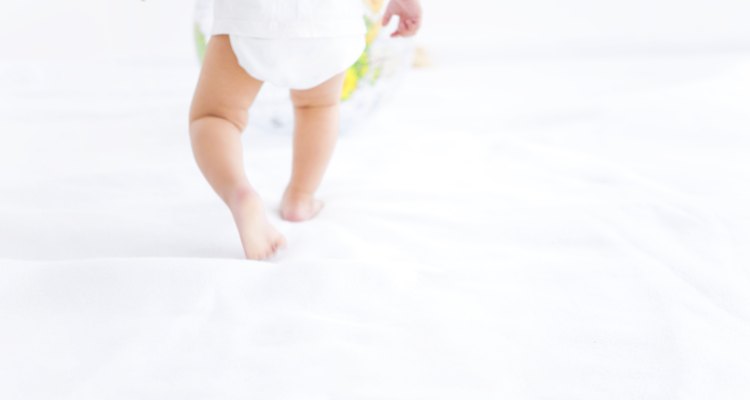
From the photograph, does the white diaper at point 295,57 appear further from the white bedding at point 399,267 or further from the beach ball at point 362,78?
the beach ball at point 362,78

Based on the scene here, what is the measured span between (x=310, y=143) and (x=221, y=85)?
0.16 meters

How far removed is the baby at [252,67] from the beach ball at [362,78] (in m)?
0.37

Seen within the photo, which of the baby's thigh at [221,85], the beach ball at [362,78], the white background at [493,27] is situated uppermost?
the baby's thigh at [221,85]

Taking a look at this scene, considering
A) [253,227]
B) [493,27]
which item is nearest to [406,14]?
[253,227]

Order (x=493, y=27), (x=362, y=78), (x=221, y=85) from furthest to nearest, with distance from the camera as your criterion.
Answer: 1. (x=493, y=27)
2. (x=362, y=78)
3. (x=221, y=85)

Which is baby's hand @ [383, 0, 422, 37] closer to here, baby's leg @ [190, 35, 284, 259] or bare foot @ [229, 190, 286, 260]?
baby's leg @ [190, 35, 284, 259]

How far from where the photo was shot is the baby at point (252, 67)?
2.87ft

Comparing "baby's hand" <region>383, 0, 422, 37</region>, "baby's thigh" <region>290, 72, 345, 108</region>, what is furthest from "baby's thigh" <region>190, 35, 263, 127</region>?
"baby's hand" <region>383, 0, 422, 37</region>

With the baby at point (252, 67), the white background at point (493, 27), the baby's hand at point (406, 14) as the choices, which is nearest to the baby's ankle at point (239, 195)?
the baby at point (252, 67)

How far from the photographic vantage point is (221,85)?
93cm

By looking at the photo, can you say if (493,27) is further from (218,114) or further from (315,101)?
(218,114)

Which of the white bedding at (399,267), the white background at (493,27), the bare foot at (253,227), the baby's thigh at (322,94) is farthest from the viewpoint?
the white background at (493,27)

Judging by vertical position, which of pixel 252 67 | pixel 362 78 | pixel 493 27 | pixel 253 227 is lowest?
pixel 493 27

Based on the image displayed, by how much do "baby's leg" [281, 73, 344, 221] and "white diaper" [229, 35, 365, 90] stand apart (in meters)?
0.07
